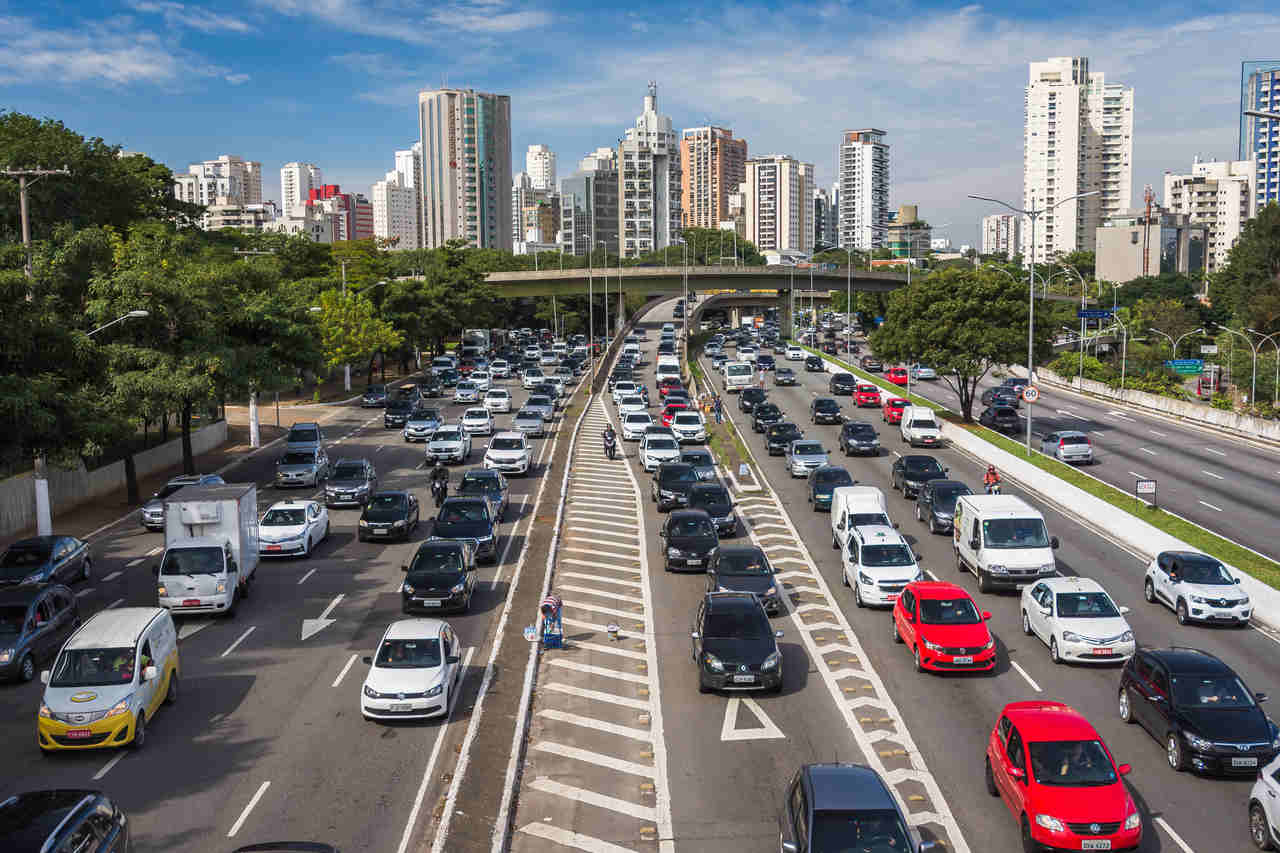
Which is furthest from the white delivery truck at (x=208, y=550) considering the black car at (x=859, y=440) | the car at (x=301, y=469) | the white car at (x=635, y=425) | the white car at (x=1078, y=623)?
the black car at (x=859, y=440)

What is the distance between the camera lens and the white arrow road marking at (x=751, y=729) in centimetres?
1869

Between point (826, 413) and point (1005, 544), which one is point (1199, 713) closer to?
point (1005, 544)

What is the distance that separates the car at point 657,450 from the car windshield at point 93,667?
28.8 meters

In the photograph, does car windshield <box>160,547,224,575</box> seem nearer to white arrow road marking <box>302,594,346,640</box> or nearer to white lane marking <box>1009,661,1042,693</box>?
white arrow road marking <box>302,594,346,640</box>

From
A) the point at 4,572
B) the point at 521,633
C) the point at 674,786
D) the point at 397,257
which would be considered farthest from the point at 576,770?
the point at 397,257

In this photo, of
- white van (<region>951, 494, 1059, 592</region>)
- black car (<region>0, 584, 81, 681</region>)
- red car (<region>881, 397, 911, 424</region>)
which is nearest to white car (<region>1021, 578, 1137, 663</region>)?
white van (<region>951, 494, 1059, 592</region>)

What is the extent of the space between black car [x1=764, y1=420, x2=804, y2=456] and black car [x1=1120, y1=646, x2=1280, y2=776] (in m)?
32.2

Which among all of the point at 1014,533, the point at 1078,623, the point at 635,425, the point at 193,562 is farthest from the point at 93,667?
the point at 635,425

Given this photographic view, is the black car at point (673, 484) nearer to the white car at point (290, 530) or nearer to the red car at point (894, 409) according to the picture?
the white car at point (290, 530)

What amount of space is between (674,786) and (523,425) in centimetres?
4173

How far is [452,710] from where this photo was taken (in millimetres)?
20094

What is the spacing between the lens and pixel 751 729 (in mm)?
19062

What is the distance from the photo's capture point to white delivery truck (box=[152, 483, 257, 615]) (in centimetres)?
2597

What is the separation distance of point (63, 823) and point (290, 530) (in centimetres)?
2096
